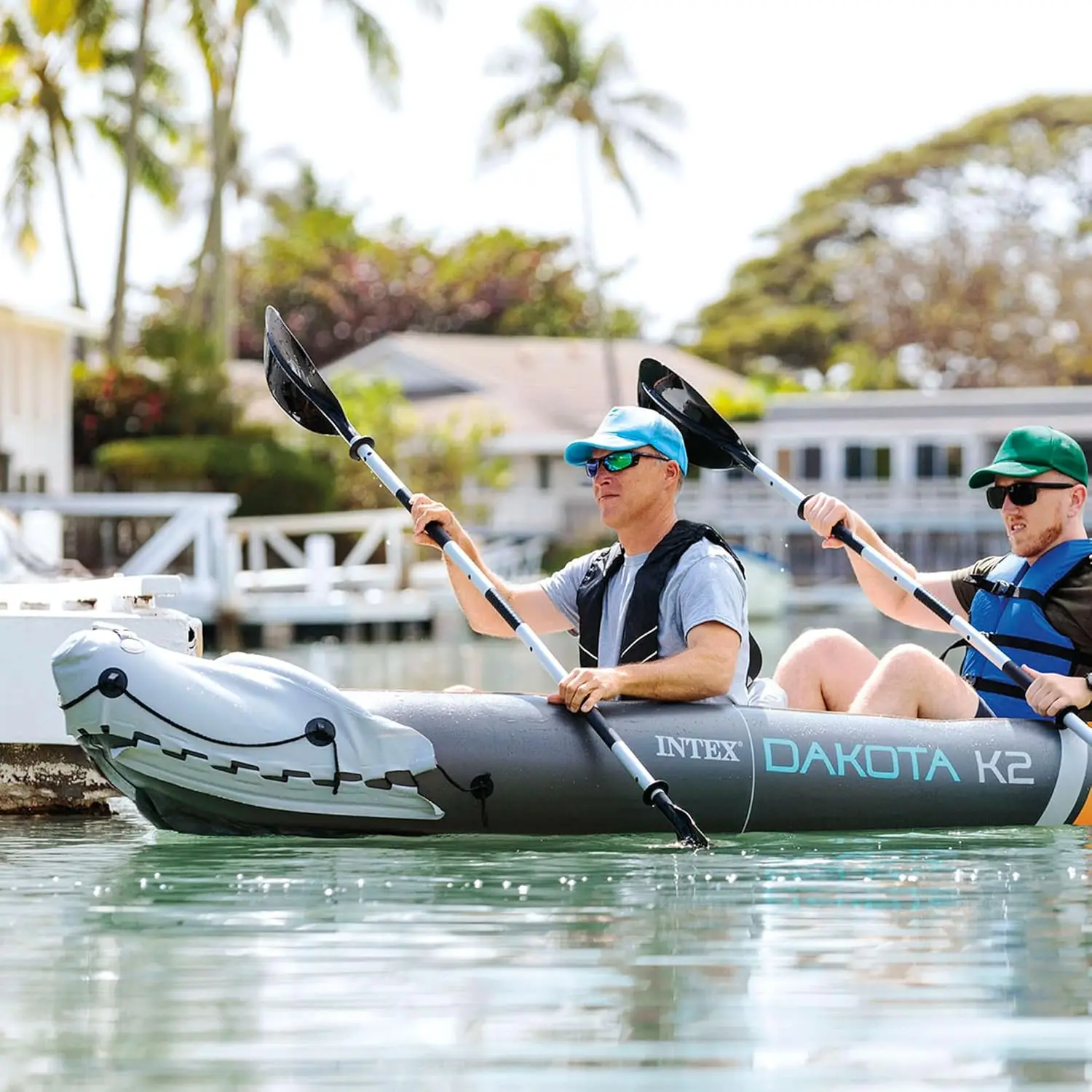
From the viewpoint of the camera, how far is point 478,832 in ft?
20.1

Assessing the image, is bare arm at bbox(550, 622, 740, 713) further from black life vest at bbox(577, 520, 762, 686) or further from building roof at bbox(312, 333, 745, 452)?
building roof at bbox(312, 333, 745, 452)

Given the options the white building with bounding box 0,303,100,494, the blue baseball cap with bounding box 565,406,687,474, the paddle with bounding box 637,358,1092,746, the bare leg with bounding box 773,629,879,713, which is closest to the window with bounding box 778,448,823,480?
the white building with bounding box 0,303,100,494

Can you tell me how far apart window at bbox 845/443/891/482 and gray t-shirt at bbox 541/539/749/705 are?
1229 inches

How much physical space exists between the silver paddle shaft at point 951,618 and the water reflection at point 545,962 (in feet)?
1.21

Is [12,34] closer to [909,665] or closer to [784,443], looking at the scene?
[784,443]

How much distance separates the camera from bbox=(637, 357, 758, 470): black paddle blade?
760 cm

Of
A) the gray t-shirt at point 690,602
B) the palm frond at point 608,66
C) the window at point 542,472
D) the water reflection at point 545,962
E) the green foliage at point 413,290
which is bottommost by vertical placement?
the water reflection at point 545,962

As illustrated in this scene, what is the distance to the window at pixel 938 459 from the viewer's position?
37.0 m

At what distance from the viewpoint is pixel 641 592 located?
608cm

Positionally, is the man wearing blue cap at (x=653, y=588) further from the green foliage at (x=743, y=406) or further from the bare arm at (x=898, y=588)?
the green foliage at (x=743, y=406)

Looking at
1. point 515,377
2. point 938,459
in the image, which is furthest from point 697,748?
point 515,377

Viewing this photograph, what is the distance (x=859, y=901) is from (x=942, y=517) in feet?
97.0

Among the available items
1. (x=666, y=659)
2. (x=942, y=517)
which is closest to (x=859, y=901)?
(x=666, y=659)

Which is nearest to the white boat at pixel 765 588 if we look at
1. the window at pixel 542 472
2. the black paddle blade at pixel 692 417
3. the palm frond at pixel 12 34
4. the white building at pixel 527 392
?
the white building at pixel 527 392
